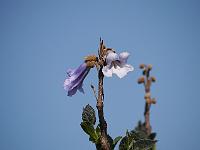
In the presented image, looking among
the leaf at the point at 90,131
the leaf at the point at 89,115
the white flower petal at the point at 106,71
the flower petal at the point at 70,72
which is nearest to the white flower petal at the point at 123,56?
the white flower petal at the point at 106,71

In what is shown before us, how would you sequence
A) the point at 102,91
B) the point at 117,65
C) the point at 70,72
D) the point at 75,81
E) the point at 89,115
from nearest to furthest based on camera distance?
the point at 102,91
the point at 89,115
the point at 117,65
the point at 75,81
the point at 70,72

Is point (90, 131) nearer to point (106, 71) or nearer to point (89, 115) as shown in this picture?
point (89, 115)

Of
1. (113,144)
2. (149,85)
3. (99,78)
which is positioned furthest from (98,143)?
(149,85)

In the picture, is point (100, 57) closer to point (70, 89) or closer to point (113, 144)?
point (70, 89)

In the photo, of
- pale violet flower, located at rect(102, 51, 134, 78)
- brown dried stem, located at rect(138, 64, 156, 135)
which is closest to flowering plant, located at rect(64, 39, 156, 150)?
pale violet flower, located at rect(102, 51, 134, 78)

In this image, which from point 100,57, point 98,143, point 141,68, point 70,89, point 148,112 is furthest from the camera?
point 141,68

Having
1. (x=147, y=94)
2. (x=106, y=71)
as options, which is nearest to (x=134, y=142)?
(x=106, y=71)
